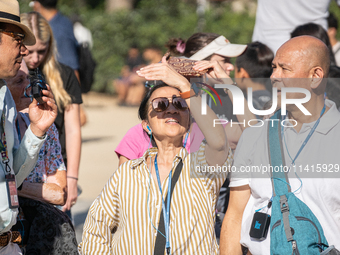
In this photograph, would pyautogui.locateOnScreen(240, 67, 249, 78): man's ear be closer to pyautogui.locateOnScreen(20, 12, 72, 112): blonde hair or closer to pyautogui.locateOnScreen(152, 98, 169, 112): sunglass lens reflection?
pyautogui.locateOnScreen(20, 12, 72, 112): blonde hair

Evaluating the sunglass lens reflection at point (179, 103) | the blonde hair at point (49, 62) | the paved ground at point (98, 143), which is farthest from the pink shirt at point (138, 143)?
the paved ground at point (98, 143)

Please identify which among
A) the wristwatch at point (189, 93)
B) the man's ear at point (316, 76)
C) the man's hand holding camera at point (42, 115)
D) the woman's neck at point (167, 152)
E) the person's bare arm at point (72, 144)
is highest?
the man's ear at point (316, 76)

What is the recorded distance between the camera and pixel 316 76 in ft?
9.28

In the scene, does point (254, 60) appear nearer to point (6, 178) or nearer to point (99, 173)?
point (6, 178)

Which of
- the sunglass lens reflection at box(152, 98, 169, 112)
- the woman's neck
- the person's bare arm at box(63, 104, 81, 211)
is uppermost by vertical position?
the sunglass lens reflection at box(152, 98, 169, 112)

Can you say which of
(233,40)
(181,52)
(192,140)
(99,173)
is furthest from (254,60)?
(233,40)

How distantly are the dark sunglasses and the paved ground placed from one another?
2.97 m

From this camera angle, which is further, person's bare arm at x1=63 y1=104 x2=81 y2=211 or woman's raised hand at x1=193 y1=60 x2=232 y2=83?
person's bare arm at x1=63 y1=104 x2=81 y2=211

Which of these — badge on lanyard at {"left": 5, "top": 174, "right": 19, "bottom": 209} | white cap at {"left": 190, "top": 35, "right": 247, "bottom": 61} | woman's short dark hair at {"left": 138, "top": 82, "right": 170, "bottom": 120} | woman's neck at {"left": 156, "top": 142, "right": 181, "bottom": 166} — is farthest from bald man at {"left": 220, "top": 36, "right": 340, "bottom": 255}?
badge on lanyard at {"left": 5, "top": 174, "right": 19, "bottom": 209}

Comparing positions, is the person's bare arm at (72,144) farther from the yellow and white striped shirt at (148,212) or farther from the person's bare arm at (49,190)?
the yellow and white striped shirt at (148,212)

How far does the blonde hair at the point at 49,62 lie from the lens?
390 cm

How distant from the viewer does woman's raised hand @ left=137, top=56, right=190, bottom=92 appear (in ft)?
8.89

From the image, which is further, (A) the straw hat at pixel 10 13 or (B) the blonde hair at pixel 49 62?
(B) the blonde hair at pixel 49 62

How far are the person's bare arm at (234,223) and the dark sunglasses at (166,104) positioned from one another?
1.93ft
